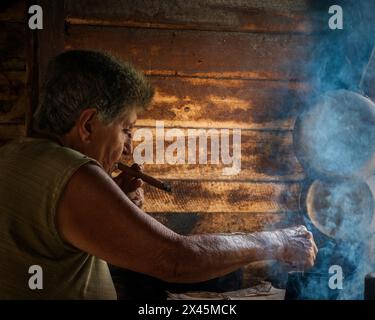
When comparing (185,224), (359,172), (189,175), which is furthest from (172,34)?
(359,172)

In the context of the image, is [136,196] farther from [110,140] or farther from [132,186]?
[110,140]

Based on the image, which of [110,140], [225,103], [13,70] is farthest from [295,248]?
[13,70]

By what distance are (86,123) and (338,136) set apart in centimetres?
173

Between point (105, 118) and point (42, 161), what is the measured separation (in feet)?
1.03

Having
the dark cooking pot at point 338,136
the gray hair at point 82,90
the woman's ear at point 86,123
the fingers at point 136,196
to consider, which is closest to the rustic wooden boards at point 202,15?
the dark cooking pot at point 338,136

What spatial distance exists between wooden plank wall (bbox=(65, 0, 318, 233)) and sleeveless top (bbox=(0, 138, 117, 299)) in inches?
56.5

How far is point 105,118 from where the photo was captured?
2.13 metres

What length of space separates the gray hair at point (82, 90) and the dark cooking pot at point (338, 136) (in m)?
1.49

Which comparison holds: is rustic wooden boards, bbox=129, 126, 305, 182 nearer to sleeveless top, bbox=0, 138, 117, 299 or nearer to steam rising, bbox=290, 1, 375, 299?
steam rising, bbox=290, 1, 375, 299

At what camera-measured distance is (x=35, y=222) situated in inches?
75.3

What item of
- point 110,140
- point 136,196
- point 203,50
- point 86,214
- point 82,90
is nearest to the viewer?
point 86,214

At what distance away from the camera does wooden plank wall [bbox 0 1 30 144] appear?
325 centimetres

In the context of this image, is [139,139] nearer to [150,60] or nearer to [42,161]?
[150,60]

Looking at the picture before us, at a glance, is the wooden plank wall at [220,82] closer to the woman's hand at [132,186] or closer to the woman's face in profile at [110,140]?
the woman's hand at [132,186]
